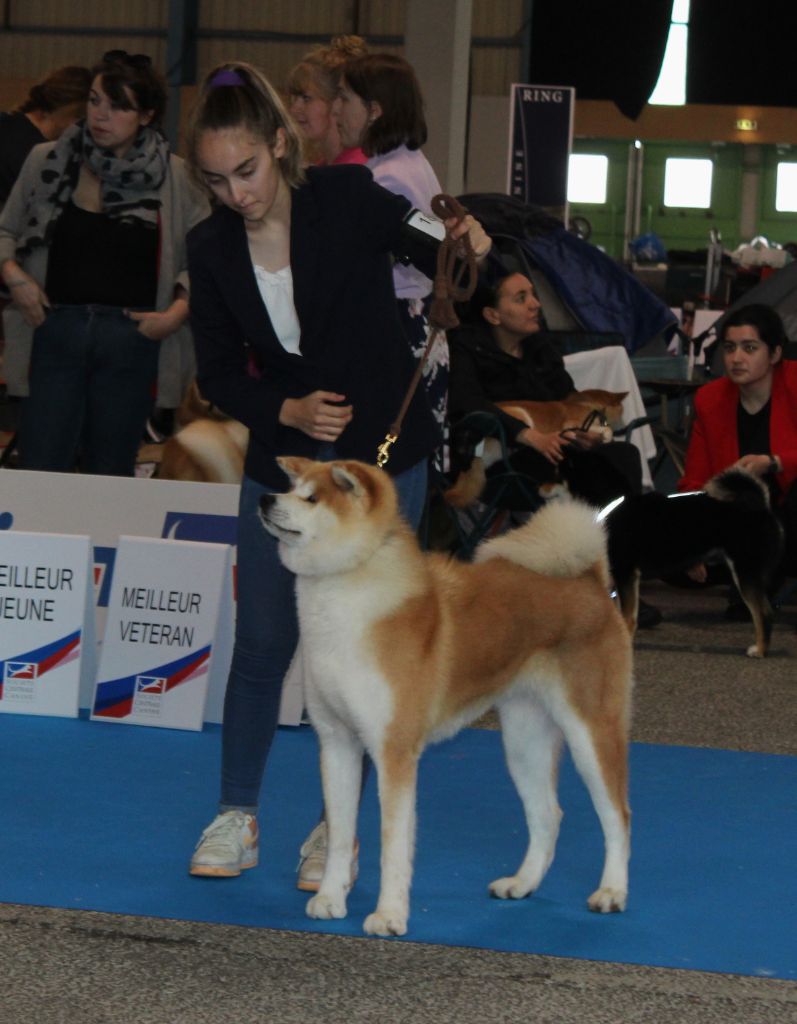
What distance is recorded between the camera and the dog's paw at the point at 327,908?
2725mm

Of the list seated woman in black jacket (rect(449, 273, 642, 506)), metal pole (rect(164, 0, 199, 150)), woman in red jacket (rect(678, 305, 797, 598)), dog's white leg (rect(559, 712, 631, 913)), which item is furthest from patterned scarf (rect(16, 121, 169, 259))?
metal pole (rect(164, 0, 199, 150))

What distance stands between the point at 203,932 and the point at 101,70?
2526mm

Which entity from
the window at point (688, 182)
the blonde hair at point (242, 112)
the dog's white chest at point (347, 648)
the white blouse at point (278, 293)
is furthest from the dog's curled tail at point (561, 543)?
the window at point (688, 182)

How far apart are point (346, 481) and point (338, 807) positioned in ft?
1.96

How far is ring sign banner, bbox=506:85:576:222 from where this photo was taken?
1209 cm

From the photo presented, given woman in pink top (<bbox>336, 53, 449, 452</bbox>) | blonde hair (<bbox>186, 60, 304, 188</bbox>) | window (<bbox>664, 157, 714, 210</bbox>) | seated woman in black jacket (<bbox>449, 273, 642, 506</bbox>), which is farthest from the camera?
window (<bbox>664, 157, 714, 210</bbox>)

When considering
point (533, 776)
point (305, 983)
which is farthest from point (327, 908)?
point (533, 776)

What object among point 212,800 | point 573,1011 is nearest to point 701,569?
point 212,800

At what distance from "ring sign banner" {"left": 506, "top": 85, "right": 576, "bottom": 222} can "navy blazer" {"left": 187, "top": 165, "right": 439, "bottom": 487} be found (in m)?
9.59

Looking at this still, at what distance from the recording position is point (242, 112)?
8.61 feet

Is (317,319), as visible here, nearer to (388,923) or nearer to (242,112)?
(242,112)

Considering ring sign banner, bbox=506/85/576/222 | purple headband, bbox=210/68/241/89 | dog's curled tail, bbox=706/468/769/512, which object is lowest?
dog's curled tail, bbox=706/468/769/512

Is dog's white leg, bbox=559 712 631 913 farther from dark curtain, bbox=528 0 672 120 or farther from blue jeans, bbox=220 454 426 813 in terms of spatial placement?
dark curtain, bbox=528 0 672 120

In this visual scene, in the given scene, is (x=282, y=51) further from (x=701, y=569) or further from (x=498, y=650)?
(x=498, y=650)
